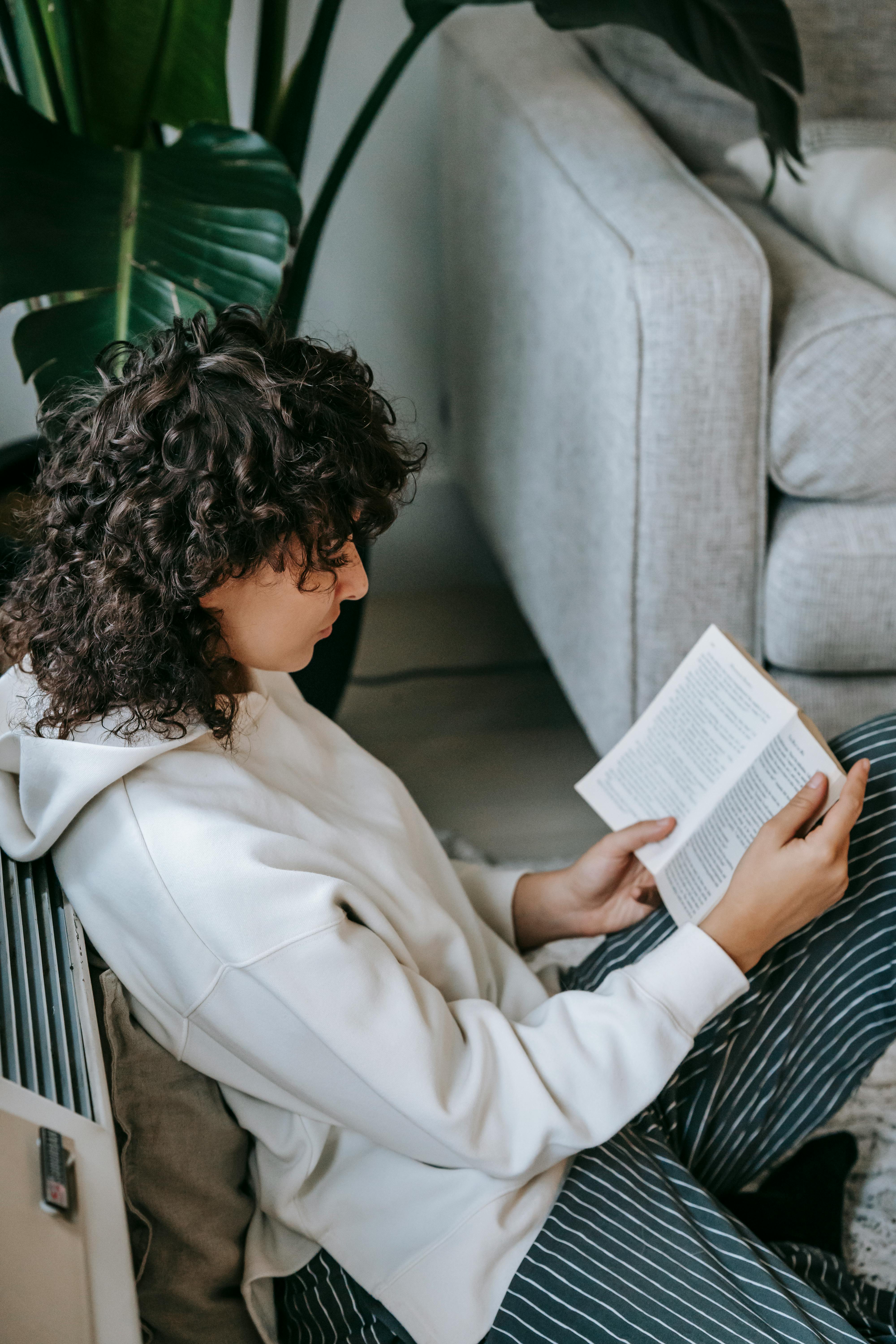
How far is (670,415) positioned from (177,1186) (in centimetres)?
75

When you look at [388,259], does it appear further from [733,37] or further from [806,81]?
[733,37]

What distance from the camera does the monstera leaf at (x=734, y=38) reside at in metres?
1.04

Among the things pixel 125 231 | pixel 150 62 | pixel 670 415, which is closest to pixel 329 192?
pixel 150 62

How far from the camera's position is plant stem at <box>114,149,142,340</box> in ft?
3.05

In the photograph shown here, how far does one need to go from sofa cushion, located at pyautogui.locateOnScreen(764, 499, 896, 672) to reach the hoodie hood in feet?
2.24

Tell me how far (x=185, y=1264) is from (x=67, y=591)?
37cm

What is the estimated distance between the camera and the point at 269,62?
121 cm

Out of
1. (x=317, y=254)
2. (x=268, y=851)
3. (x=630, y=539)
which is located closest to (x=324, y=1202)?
(x=268, y=851)

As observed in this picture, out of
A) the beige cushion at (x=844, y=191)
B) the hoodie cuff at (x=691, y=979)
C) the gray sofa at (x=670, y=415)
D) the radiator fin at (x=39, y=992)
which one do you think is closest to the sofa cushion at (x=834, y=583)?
the gray sofa at (x=670, y=415)

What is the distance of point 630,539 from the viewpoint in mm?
1119

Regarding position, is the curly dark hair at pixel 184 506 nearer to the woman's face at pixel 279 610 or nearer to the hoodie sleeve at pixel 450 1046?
the woman's face at pixel 279 610

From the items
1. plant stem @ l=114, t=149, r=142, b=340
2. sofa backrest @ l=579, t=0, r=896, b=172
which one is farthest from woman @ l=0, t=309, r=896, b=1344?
sofa backrest @ l=579, t=0, r=896, b=172

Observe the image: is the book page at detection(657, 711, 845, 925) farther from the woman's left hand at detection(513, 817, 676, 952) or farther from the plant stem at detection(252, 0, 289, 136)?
the plant stem at detection(252, 0, 289, 136)

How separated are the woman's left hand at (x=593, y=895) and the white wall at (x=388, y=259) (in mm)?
811
